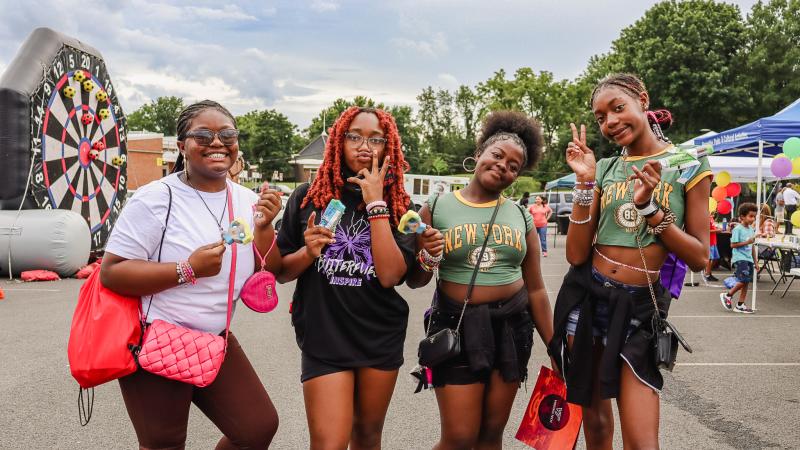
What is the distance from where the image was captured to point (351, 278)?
285 cm

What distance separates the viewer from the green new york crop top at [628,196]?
286 centimetres

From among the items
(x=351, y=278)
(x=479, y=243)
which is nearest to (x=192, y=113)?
(x=351, y=278)

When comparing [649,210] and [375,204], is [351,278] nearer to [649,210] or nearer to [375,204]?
[375,204]

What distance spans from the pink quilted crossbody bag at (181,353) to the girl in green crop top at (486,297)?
3.13 feet

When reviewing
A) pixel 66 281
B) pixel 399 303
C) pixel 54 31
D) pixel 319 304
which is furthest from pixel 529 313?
pixel 54 31

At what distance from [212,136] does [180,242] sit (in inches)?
18.0

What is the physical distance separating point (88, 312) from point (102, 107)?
1264cm

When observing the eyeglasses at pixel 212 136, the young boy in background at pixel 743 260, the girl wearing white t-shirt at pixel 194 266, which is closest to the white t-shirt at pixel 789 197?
the young boy in background at pixel 743 260

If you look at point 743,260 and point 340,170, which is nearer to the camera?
point 340,170

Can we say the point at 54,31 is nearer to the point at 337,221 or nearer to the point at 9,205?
the point at 9,205

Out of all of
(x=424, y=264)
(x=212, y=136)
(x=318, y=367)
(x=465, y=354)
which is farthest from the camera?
(x=465, y=354)

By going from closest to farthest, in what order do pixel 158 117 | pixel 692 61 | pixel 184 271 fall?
1. pixel 184 271
2. pixel 692 61
3. pixel 158 117

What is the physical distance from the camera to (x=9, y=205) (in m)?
11.4

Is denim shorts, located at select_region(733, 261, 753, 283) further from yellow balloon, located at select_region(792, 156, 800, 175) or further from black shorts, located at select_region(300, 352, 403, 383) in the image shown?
black shorts, located at select_region(300, 352, 403, 383)
